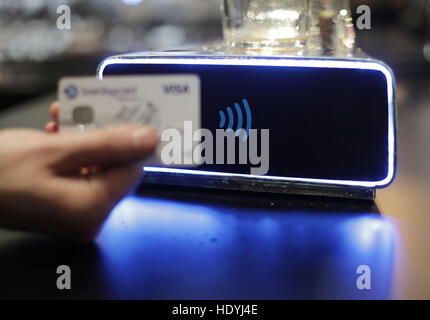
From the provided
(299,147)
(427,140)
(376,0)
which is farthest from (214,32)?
(299,147)

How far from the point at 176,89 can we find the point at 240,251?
147mm

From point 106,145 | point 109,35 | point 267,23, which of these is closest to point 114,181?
point 106,145

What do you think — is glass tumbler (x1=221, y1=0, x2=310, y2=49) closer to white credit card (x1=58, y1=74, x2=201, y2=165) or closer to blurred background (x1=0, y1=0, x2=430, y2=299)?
white credit card (x1=58, y1=74, x2=201, y2=165)

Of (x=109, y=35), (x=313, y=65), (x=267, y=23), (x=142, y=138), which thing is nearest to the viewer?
(x=142, y=138)

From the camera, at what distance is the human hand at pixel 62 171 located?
37 cm

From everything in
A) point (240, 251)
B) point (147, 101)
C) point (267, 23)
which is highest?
point (267, 23)

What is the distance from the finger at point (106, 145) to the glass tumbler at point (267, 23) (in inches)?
13.2

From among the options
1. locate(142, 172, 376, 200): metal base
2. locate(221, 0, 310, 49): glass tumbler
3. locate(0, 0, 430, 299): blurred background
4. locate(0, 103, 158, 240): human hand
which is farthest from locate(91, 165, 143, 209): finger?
locate(0, 0, 430, 299): blurred background

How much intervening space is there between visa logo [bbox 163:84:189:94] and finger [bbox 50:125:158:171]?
0.05 m

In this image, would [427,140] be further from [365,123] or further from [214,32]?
[214,32]

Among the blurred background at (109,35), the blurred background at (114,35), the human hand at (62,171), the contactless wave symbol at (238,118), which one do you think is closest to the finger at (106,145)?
the human hand at (62,171)

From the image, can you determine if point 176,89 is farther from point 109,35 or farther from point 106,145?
point 109,35

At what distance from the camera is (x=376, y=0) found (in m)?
2.88

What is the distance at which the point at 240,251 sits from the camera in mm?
432
